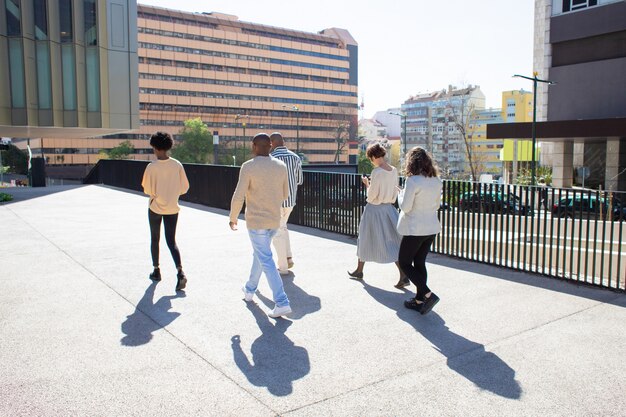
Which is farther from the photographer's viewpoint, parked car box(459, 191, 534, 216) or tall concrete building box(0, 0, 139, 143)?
tall concrete building box(0, 0, 139, 143)

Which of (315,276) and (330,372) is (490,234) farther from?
(330,372)

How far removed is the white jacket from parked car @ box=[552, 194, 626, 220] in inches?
86.2

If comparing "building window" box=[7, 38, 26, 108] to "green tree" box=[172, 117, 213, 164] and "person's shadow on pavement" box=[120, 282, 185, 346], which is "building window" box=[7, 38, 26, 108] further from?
"green tree" box=[172, 117, 213, 164]

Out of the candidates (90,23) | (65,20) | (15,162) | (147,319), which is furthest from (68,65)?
(15,162)

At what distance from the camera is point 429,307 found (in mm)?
5371

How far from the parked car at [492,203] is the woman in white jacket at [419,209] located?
7.60 feet

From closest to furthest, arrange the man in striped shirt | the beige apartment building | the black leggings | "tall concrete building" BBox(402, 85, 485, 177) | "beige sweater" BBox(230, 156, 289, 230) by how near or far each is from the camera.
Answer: "beige sweater" BBox(230, 156, 289, 230)
the black leggings
the man in striped shirt
the beige apartment building
"tall concrete building" BBox(402, 85, 485, 177)

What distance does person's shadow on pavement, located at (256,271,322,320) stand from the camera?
5.51 m

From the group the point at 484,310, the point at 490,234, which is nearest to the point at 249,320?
the point at 484,310

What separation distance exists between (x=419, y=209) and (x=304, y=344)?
1.79 meters

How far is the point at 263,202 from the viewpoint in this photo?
530 centimetres

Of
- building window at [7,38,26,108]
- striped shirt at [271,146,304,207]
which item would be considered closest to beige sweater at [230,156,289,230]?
striped shirt at [271,146,304,207]

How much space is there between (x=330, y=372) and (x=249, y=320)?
1441mm

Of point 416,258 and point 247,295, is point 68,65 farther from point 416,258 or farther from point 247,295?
point 416,258
